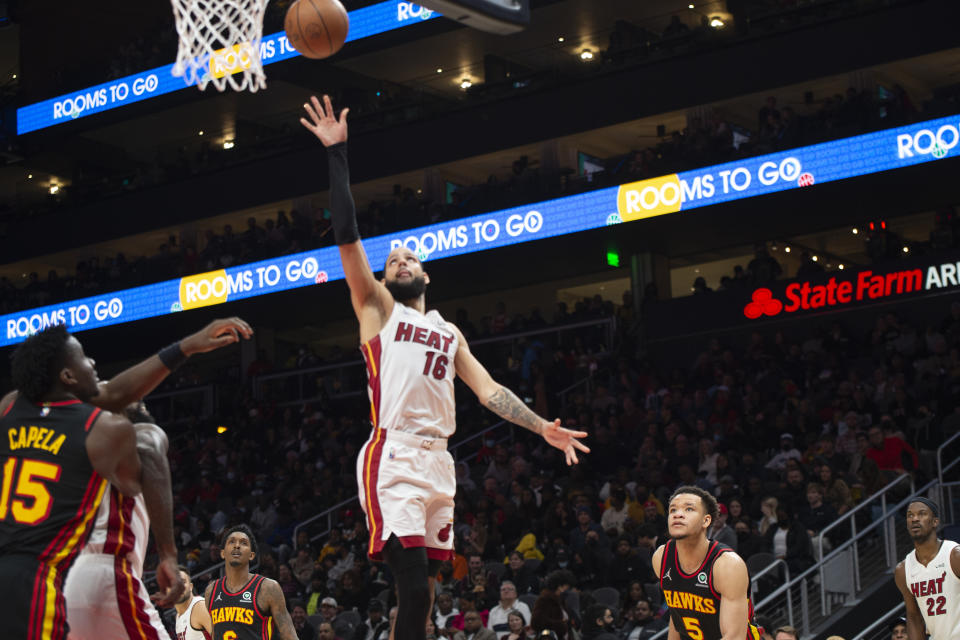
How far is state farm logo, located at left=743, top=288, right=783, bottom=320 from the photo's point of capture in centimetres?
2113

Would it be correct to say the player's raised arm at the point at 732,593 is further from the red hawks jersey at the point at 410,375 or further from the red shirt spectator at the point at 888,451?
the red shirt spectator at the point at 888,451

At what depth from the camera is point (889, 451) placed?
14.8 m

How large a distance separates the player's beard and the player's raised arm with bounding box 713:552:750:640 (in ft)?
8.58

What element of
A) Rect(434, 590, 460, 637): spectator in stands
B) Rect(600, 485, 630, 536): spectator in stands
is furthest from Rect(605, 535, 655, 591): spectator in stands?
Rect(434, 590, 460, 637): spectator in stands

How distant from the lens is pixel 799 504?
45.8ft

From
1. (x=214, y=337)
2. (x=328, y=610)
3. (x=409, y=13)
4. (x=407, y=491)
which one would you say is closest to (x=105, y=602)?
(x=214, y=337)

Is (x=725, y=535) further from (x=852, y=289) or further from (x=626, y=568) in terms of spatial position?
(x=852, y=289)

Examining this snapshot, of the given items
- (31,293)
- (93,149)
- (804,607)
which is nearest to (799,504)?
(804,607)

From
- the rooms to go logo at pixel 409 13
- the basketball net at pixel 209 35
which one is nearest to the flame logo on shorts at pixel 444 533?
the basketball net at pixel 209 35

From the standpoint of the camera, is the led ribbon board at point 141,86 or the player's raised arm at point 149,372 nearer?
the player's raised arm at point 149,372

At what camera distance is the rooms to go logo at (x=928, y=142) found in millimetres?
18766

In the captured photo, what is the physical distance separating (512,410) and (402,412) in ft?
2.24

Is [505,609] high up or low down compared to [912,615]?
up

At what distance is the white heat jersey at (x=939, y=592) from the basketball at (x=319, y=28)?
5592mm
